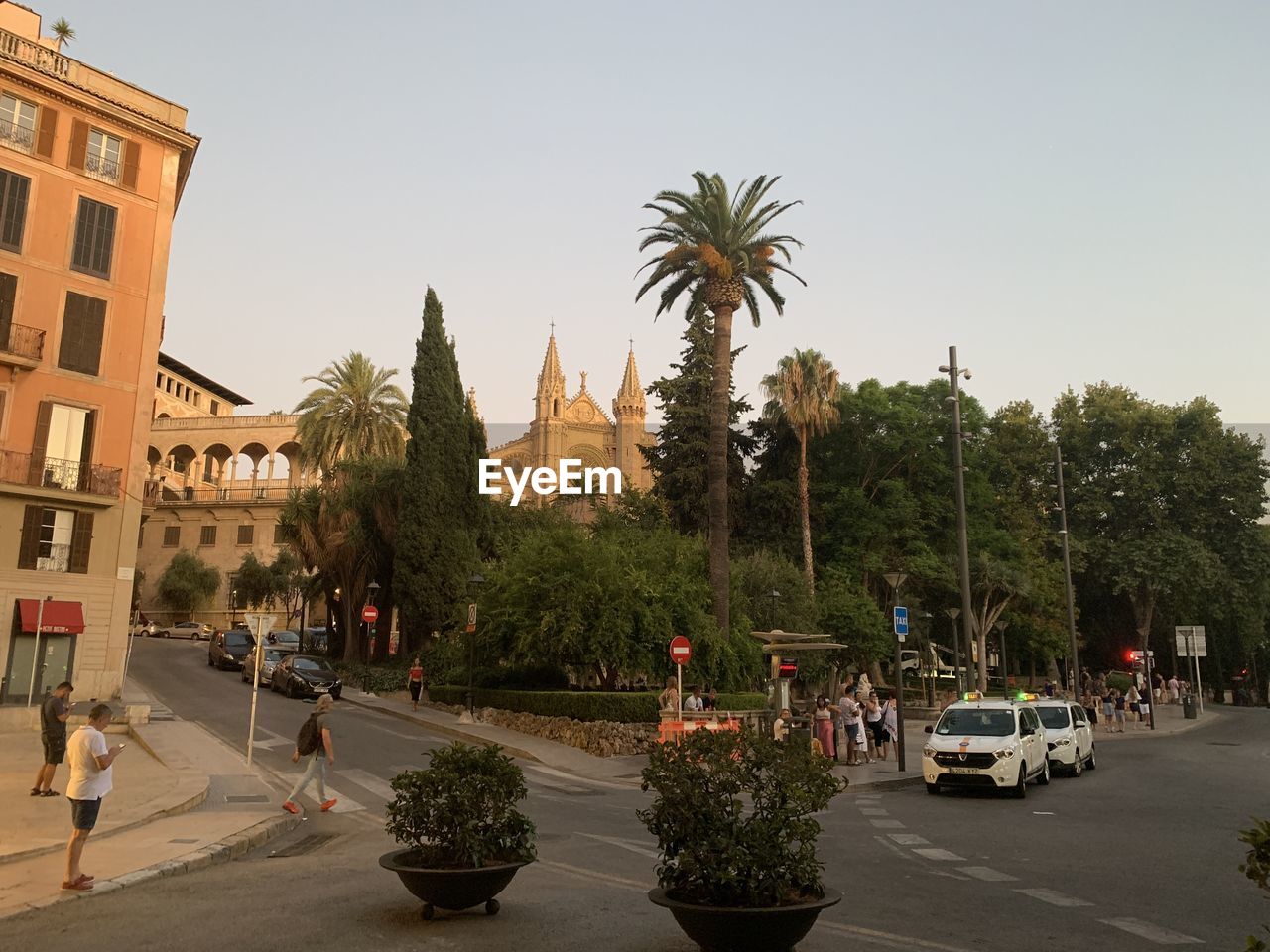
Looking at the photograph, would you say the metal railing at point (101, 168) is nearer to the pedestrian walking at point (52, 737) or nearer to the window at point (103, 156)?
the window at point (103, 156)

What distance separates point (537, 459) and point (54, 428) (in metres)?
85.9

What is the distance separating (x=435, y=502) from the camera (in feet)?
131

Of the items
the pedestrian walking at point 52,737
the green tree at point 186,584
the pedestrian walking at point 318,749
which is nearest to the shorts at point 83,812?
the pedestrian walking at point 318,749

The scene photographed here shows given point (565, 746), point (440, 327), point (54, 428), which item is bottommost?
point (565, 746)

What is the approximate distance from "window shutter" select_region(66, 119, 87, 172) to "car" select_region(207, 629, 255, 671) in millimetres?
19822

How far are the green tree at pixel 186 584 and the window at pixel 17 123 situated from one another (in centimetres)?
4593

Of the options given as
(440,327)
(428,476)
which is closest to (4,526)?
(428,476)

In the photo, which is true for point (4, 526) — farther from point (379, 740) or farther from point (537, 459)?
point (537, 459)

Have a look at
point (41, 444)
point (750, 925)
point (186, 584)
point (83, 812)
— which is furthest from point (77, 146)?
point (186, 584)

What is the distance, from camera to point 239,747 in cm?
2144

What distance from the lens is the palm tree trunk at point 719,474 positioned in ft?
95.7

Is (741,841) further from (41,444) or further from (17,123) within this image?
(17,123)

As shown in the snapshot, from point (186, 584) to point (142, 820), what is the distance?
62.5m

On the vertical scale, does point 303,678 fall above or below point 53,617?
below
